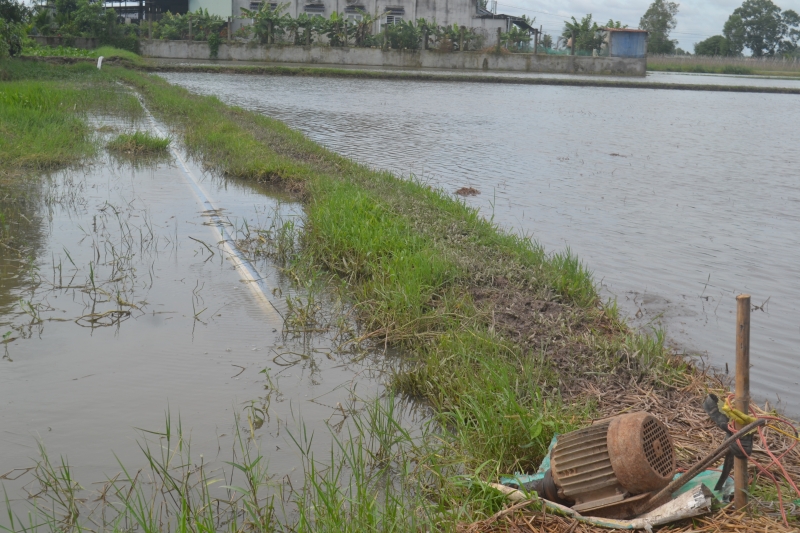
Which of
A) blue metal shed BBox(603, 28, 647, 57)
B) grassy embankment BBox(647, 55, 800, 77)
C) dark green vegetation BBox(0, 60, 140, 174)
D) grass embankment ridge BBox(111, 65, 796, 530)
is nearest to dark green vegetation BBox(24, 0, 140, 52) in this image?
Answer: dark green vegetation BBox(0, 60, 140, 174)

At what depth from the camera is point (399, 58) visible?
39781 mm

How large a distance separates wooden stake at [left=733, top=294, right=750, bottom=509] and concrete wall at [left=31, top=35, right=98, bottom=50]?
38847 millimetres

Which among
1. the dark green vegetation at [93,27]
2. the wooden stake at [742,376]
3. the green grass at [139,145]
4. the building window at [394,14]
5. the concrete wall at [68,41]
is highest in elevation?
the building window at [394,14]

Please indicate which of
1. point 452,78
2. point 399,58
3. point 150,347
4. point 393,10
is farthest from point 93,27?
point 150,347

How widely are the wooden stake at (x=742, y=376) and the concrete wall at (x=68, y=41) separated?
127 ft

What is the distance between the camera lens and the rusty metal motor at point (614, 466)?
2.42 meters

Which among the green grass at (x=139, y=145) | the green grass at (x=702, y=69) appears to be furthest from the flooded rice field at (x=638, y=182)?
the green grass at (x=702, y=69)

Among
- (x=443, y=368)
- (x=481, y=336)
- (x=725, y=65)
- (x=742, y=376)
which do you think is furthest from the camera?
(x=725, y=65)

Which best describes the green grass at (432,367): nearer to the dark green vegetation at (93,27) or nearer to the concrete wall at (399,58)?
the concrete wall at (399,58)

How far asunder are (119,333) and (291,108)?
14.4m

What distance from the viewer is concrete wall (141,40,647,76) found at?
126 ft

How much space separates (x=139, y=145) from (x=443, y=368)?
740 cm

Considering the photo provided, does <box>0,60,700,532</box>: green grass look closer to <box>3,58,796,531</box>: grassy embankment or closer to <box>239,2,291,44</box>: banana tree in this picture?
<box>3,58,796,531</box>: grassy embankment

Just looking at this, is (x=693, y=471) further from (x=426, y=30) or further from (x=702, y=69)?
(x=702, y=69)
